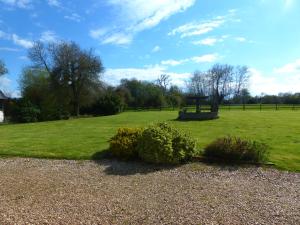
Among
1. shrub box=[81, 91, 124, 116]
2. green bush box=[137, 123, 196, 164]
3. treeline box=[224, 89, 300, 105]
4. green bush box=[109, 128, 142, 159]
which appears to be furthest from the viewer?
treeline box=[224, 89, 300, 105]

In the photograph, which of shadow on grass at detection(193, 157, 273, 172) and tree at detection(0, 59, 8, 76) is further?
tree at detection(0, 59, 8, 76)

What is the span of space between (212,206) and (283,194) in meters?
1.81

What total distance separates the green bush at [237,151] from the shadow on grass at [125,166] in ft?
4.85

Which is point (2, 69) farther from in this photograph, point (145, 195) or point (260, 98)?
point (260, 98)

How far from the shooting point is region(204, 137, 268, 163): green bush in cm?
929

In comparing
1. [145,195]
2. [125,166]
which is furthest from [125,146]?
[145,195]

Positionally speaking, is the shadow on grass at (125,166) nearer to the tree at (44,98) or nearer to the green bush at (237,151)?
the green bush at (237,151)

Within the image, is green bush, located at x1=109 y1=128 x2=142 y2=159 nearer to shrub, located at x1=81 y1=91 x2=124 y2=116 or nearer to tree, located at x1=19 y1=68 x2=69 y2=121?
Answer: tree, located at x1=19 y1=68 x2=69 y2=121

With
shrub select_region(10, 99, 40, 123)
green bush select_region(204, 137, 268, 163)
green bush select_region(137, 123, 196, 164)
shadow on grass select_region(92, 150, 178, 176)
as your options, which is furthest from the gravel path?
shrub select_region(10, 99, 40, 123)

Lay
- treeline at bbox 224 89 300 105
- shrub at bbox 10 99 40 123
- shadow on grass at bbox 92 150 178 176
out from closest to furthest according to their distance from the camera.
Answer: shadow on grass at bbox 92 150 178 176, shrub at bbox 10 99 40 123, treeline at bbox 224 89 300 105

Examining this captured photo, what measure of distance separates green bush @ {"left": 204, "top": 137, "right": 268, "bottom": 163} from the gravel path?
0.62 m

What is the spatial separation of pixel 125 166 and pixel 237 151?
11.0ft

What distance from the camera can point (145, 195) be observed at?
657 centimetres

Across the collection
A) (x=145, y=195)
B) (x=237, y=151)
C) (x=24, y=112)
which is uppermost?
(x=24, y=112)
